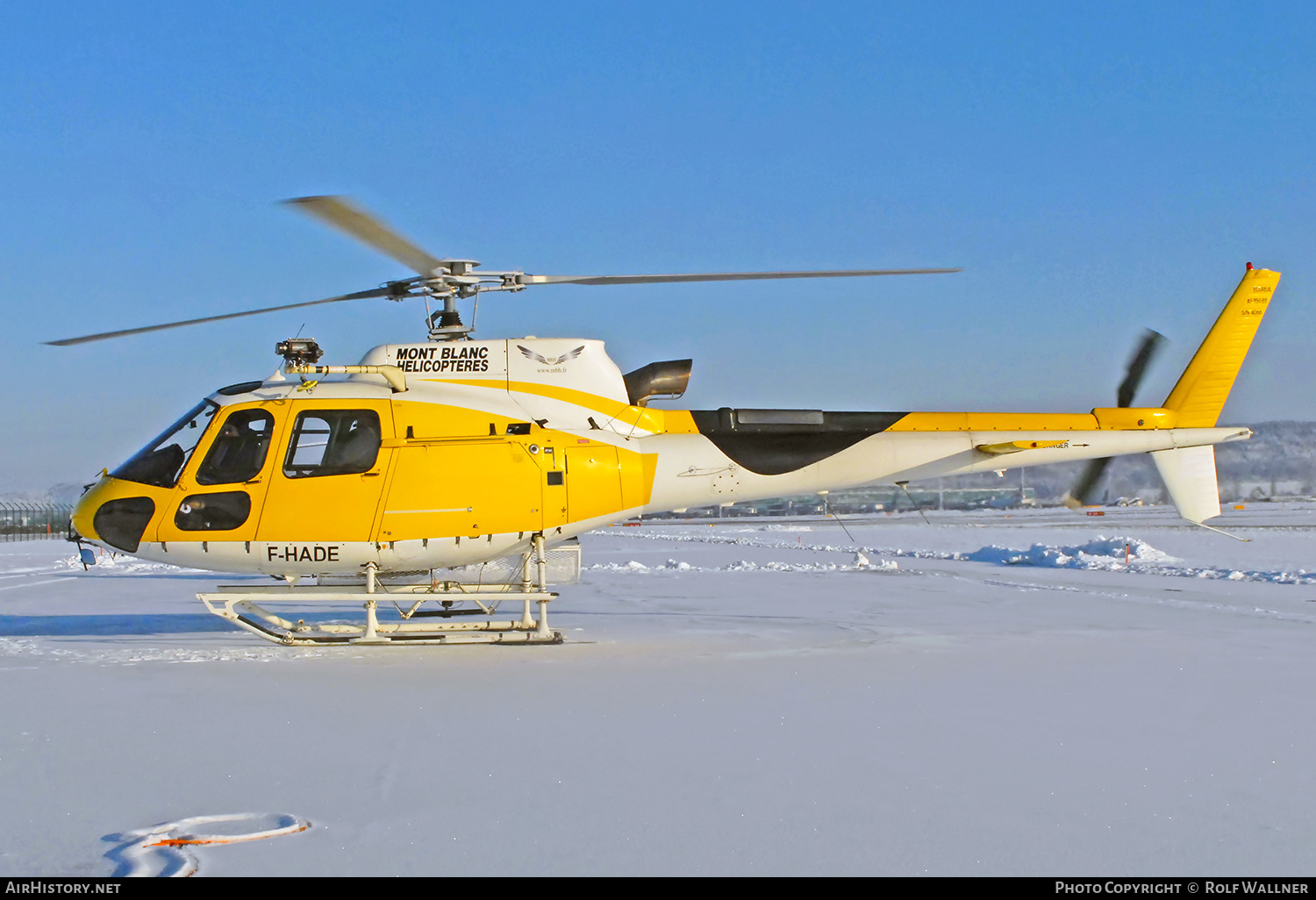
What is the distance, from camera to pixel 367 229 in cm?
884

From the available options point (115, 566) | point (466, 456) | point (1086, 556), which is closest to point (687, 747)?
point (466, 456)

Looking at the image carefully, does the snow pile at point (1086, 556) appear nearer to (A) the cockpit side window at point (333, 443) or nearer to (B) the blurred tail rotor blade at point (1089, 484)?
(B) the blurred tail rotor blade at point (1089, 484)

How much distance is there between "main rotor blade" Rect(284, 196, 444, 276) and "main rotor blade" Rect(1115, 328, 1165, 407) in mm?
7750

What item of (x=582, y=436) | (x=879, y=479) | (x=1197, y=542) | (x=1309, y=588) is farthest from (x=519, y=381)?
(x=1197, y=542)

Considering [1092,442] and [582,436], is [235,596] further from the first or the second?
[1092,442]

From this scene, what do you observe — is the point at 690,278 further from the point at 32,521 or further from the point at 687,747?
the point at 32,521

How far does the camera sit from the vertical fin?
38.9 ft

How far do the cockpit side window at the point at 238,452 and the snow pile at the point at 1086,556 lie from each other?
16474 millimetres

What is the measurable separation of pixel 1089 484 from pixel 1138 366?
4.88 ft

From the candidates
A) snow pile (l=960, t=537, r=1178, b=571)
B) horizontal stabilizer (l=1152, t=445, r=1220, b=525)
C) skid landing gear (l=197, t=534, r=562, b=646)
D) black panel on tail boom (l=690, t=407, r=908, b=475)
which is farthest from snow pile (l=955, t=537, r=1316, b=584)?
skid landing gear (l=197, t=534, r=562, b=646)

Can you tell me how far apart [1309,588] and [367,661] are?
13324 mm

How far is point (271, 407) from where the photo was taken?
10500 millimetres

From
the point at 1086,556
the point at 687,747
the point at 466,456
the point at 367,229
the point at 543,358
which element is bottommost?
the point at 687,747

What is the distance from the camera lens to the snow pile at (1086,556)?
2195 centimetres
